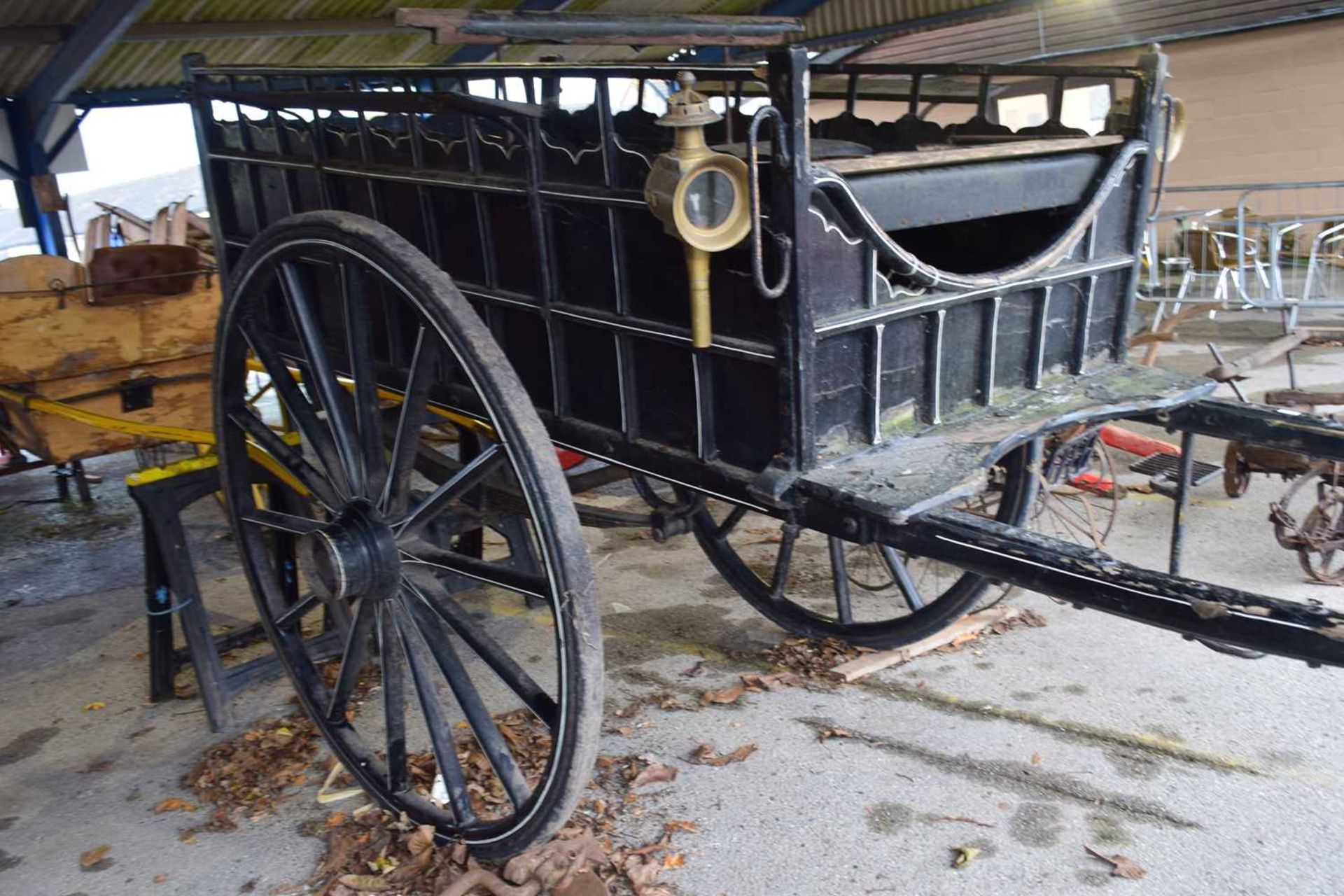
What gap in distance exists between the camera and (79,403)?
13.9 feet

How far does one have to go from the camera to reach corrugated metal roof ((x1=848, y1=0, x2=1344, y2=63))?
10656 mm

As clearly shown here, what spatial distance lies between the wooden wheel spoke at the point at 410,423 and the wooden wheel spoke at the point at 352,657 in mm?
305

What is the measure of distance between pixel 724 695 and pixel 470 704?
1285 mm

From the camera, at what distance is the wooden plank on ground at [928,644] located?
3.75 metres

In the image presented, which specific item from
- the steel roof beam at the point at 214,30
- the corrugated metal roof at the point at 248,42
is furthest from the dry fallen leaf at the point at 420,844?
the steel roof beam at the point at 214,30

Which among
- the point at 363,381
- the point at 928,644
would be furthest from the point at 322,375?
the point at 928,644

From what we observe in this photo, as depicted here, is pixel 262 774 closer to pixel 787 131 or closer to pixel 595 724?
pixel 595 724

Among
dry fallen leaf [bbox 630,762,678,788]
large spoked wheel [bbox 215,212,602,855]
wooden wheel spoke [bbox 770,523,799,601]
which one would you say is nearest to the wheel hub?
large spoked wheel [bbox 215,212,602,855]

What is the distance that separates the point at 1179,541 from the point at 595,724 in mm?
1614

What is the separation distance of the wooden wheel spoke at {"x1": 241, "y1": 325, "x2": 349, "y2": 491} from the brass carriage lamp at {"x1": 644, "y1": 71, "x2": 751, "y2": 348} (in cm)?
137

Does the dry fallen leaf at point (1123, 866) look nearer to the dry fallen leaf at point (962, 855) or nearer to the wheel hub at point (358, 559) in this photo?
the dry fallen leaf at point (962, 855)

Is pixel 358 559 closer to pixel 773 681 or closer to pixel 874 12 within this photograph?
pixel 773 681

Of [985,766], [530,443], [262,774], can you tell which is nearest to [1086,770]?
[985,766]

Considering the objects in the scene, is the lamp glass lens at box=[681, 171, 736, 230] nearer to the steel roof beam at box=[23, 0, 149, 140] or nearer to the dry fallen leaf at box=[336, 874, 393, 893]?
the dry fallen leaf at box=[336, 874, 393, 893]
